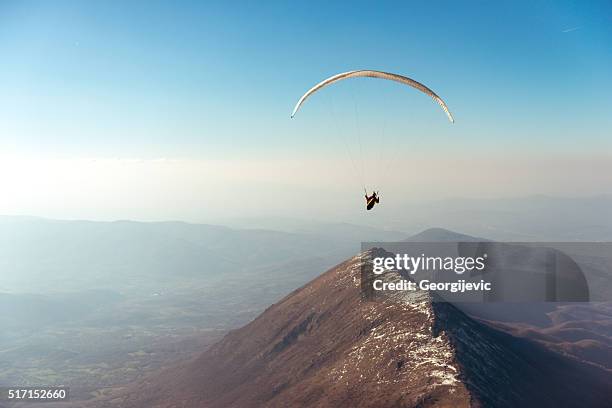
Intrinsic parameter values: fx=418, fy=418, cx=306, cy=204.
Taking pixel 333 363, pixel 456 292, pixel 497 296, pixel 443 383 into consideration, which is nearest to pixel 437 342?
pixel 443 383

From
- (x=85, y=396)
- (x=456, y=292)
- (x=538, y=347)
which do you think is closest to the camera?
(x=538, y=347)

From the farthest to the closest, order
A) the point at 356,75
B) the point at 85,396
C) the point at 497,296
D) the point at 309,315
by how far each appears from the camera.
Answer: the point at 497,296, the point at 85,396, the point at 309,315, the point at 356,75

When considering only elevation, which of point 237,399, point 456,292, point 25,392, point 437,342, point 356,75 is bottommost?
point 25,392

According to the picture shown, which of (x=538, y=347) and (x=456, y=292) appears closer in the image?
(x=538, y=347)

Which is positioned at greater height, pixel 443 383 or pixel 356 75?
pixel 356 75

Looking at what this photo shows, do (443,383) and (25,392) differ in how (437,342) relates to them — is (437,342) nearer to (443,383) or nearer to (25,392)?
(443,383)

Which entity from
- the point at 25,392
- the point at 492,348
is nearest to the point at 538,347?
the point at 492,348

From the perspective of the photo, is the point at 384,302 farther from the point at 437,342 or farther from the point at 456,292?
the point at 456,292

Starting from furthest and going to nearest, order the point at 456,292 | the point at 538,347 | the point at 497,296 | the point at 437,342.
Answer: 1. the point at 497,296
2. the point at 456,292
3. the point at 538,347
4. the point at 437,342

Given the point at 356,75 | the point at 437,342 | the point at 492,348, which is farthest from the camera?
the point at 492,348
